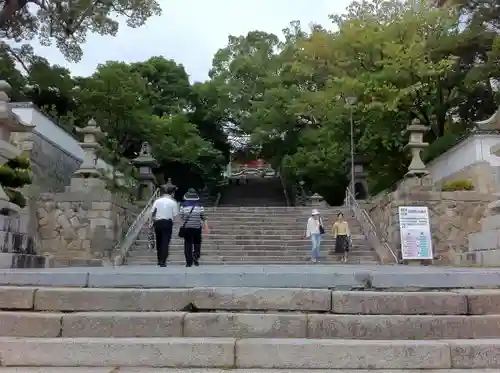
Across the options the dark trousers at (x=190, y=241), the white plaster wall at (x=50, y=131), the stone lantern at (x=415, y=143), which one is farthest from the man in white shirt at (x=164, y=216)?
the stone lantern at (x=415, y=143)

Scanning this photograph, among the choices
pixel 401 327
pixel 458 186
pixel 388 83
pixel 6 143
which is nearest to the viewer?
pixel 401 327

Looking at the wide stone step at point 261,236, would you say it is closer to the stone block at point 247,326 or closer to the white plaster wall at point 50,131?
the white plaster wall at point 50,131

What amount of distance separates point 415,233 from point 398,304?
9986 millimetres

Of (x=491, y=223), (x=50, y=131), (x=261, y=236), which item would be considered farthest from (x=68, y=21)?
(x=491, y=223)

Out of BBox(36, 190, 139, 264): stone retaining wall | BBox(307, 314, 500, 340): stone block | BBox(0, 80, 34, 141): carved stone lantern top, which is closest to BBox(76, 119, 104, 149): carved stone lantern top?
BBox(36, 190, 139, 264): stone retaining wall

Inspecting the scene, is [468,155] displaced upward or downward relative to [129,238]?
upward

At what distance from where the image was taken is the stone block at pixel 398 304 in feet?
14.7

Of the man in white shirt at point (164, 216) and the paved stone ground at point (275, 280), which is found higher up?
the man in white shirt at point (164, 216)

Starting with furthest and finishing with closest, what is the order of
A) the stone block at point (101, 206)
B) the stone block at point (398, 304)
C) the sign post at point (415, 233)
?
the stone block at point (101, 206) < the sign post at point (415, 233) < the stone block at point (398, 304)

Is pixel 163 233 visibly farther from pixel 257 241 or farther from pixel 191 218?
pixel 257 241

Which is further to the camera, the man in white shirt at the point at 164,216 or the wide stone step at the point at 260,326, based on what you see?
the man in white shirt at the point at 164,216

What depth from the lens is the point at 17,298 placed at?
468 centimetres

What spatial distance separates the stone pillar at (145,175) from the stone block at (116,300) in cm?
1588

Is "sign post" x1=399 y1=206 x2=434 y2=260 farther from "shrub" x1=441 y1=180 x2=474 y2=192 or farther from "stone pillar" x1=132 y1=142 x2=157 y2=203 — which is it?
"stone pillar" x1=132 y1=142 x2=157 y2=203
